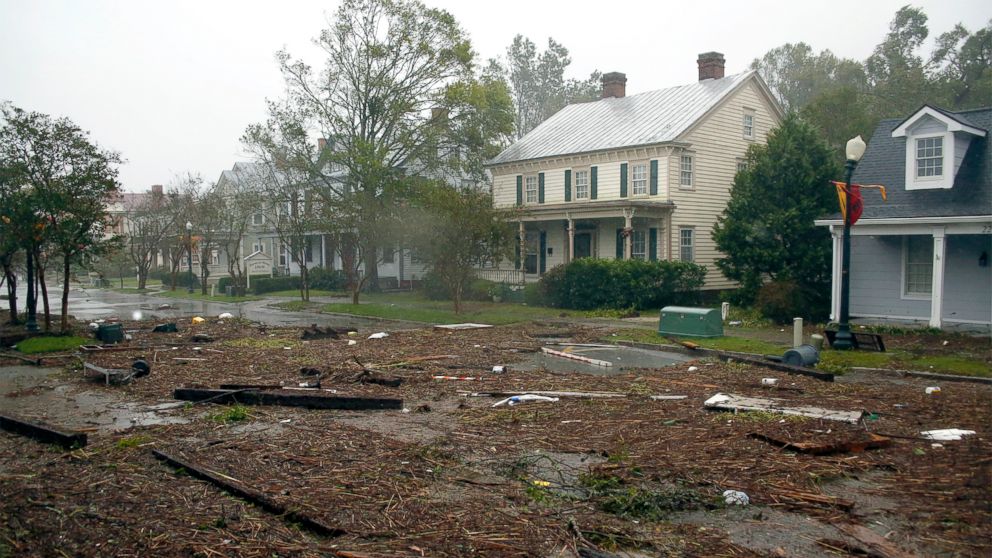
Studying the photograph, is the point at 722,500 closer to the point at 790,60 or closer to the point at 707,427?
the point at 707,427

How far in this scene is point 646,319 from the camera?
2462cm

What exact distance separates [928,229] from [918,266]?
2244 millimetres

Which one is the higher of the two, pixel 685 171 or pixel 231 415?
pixel 685 171

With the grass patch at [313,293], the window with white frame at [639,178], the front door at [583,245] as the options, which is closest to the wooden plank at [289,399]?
the window with white frame at [639,178]

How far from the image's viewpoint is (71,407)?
11273 mm

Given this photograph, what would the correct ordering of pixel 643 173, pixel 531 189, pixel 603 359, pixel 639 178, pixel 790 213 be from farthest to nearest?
pixel 531 189, pixel 639 178, pixel 643 173, pixel 790 213, pixel 603 359

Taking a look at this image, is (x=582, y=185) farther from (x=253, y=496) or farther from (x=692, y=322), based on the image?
(x=253, y=496)

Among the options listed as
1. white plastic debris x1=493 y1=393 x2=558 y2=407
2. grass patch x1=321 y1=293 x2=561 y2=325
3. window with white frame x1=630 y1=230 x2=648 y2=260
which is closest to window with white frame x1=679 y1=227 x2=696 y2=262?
window with white frame x1=630 y1=230 x2=648 y2=260

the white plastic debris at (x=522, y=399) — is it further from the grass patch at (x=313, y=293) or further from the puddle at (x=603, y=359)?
the grass patch at (x=313, y=293)

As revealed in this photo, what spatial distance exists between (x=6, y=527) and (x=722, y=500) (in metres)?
5.68

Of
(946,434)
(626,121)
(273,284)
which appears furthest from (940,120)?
(273,284)

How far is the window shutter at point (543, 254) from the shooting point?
117 feet

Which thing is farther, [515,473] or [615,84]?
[615,84]

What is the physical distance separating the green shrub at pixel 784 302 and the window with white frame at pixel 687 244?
9.15 metres
